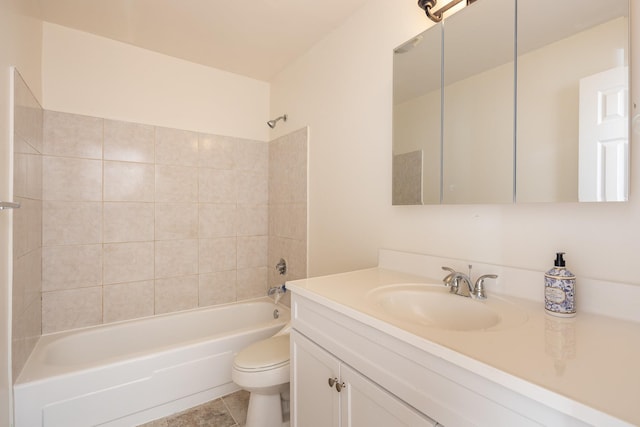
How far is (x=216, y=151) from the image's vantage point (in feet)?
8.02

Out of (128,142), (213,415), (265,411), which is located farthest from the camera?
(128,142)

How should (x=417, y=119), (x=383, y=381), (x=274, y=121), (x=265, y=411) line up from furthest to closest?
(x=274, y=121) → (x=265, y=411) → (x=417, y=119) → (x=383, y=381)

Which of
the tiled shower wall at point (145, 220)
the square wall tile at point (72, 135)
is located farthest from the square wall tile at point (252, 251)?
the square wall tile at point (72, 135)

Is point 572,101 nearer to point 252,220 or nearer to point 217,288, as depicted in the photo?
point 252,220

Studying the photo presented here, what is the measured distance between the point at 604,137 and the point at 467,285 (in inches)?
23.7

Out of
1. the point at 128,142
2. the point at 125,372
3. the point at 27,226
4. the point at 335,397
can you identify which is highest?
the point at 128,142

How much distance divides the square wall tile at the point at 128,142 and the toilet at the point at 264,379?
5.29ft

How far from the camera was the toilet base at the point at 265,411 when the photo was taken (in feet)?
4.82

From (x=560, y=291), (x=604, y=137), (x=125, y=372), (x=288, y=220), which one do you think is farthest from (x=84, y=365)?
(x=604, y=137)

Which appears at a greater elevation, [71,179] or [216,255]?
[71,179]

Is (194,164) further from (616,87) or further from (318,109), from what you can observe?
(616,87)

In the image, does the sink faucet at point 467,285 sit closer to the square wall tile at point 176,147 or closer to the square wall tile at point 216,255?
the square wall tile at point 216,255

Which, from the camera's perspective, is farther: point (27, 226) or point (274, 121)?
point (274, 121)

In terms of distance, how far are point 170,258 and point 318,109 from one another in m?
1.60
